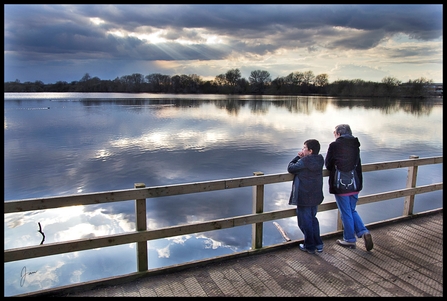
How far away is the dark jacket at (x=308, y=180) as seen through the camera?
440cm

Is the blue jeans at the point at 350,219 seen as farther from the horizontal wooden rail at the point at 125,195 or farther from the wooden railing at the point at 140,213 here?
the horizontal wooden rail at the point at 125,195

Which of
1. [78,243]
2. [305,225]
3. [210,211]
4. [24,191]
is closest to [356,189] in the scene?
[305,225]

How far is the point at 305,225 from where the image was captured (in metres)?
4.58

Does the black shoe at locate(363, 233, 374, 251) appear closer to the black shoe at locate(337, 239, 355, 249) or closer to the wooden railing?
the black shoe at locate(337, 239, 355, 249)

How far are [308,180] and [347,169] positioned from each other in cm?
56

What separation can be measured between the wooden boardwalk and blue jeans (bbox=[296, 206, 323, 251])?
6.2 inches

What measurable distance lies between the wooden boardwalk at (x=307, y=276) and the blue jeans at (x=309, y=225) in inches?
6.2

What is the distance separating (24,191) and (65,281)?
29.1 ft

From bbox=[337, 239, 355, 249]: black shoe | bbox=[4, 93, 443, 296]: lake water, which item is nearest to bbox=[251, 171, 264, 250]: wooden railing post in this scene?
bbox=[337, 239, 355, 249]: black shoe

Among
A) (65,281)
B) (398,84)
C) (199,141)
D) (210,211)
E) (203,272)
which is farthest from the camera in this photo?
(398,84)

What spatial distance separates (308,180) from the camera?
14.6 feet

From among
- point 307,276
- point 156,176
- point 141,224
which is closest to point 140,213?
point 141,224

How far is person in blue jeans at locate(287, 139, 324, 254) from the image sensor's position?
14.5 feet

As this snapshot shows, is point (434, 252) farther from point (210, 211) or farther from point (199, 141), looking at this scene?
point (199, 141)
